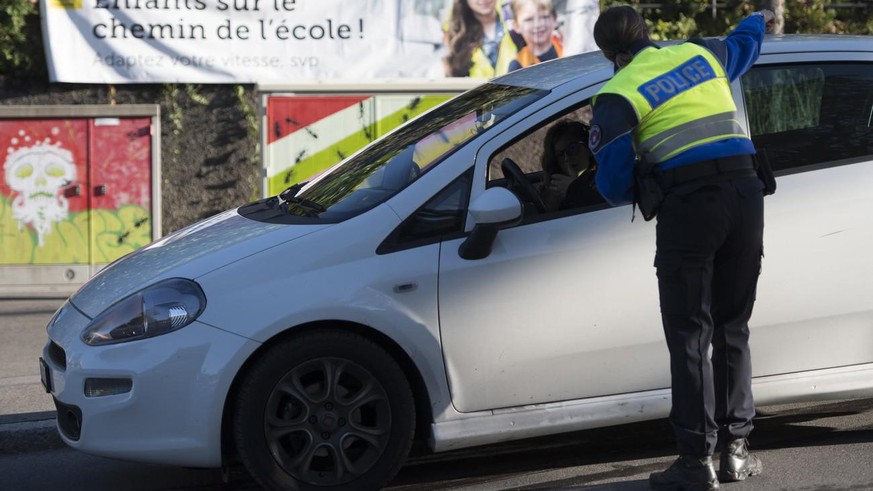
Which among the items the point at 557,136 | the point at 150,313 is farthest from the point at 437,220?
the point at 150,313

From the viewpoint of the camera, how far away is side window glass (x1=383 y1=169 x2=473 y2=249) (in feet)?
14.1

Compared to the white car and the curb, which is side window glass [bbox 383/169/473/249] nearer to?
the white car

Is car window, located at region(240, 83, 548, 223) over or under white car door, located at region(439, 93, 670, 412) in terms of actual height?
over

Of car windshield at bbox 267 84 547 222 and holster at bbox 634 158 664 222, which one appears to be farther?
car windshield at bbox 267 84 547 222

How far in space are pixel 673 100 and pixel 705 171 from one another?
273 millimetres

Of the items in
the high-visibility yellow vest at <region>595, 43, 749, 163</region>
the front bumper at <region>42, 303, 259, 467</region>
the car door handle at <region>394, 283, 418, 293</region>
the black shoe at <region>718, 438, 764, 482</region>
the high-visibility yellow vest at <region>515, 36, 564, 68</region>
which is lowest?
the black shoe at <region>718, 438, 764, 482</region>

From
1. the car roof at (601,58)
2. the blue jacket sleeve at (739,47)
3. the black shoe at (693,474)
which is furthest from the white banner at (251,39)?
the black shoe at (693,474)

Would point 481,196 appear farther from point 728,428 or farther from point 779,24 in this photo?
point 779,24

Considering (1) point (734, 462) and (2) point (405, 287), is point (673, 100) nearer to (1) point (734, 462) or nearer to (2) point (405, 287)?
(2) point (405, 287)

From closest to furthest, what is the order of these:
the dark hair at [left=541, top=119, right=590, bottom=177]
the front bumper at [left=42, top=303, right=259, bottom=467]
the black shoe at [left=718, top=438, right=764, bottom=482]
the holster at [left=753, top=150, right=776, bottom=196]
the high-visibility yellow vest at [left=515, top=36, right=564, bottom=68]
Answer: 1. the front bumper at [left=42, top=303, right=259, bottom=467]
2. the holster at [left=753, top=150, right=776, bottom=196]
3. the black shoe at [left=718, top=438, right=764, bottom=482]
4. the dark hair at [left=541, top=119, right=590, bottom=177]
5. the high-visibility yellow vest at [left=515, top=36, right=564, bottom=68]

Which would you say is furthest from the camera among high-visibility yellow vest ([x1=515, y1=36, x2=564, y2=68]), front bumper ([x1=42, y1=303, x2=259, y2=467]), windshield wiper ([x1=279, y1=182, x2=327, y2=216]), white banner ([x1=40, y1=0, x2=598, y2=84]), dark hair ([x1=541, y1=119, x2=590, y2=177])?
high-visibility yellow vest ([x1=515, y1=36, x2=564, y2=68])

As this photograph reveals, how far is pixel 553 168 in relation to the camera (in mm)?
5043

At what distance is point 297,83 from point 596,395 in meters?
8.16

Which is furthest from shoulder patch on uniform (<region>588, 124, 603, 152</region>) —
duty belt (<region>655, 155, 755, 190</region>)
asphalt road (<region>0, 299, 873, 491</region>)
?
asphalt road (<region>0, 299, 873, 491</region>)
